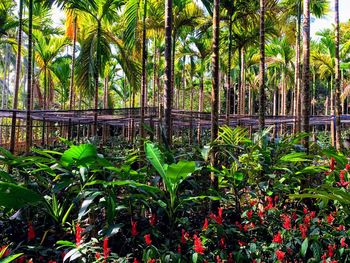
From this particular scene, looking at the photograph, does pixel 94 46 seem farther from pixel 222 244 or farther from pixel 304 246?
pixel 304 246

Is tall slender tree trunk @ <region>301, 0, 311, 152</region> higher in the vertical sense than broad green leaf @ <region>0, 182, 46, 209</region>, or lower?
higher

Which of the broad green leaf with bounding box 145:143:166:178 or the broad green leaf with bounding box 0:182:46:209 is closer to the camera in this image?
the broad green leaf with bounding box 0:182:46:209

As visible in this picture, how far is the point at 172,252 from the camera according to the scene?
132 inches

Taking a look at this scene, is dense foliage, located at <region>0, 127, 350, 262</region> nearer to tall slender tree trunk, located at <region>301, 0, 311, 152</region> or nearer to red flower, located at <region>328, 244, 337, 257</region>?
red flower, located at <region>328, 244, 337, 257</region>

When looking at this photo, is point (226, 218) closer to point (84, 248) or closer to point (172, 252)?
point (172, 252)

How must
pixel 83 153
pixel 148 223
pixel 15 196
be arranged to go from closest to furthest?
pixel 15 196 < pixel 83 153 < pixel 148 223

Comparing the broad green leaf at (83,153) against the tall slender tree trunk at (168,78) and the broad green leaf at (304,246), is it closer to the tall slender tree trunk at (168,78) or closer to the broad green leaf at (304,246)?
the broad green leaf at (304,246)

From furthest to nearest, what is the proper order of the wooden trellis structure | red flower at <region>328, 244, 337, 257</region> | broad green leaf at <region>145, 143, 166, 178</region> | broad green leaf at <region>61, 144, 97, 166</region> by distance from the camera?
the wooden trellis structure → broad green leaf at <region>145, 143, 166, 178</region> → broad green leaf at <region>61, 144, 97, 166</region> → red flower at <region>328, 244, 337, 257</region>

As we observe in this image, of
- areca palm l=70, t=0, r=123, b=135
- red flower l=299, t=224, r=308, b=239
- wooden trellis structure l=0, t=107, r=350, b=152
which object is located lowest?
red flower l=299, t=224, r=308, b=239

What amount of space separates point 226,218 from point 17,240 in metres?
2.21

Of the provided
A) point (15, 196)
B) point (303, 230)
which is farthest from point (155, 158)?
point (303, 230)

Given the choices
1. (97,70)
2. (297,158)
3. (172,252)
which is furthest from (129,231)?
(97,70)

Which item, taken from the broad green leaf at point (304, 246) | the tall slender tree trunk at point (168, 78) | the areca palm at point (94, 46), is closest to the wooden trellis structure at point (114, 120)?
the areca palm at point (94, 46)

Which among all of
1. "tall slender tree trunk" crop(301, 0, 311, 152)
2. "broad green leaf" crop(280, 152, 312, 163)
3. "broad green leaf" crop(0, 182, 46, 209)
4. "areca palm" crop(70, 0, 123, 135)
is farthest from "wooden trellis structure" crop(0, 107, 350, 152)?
"broad green leaf" crop(0, 182, 46, 209)
